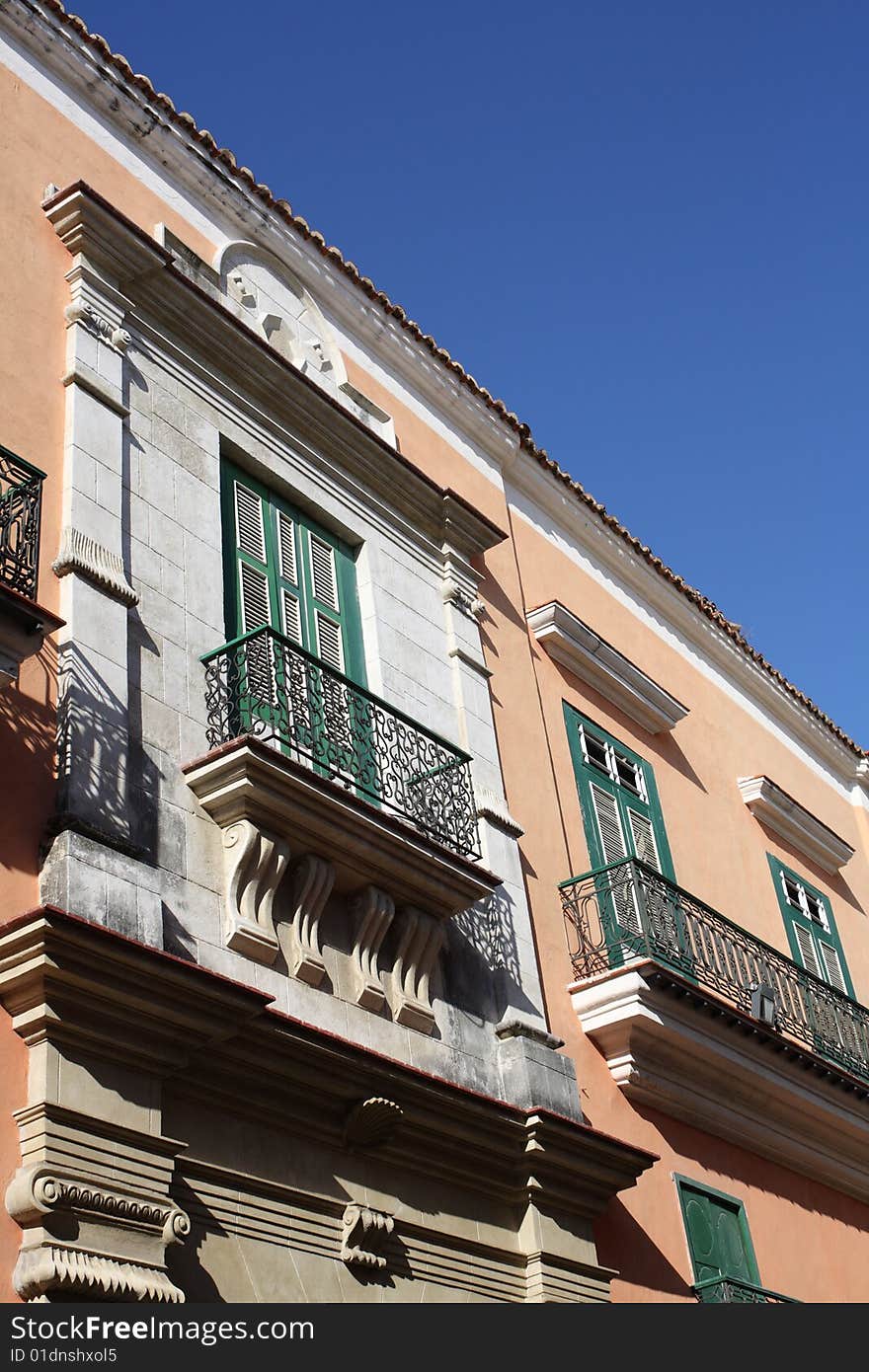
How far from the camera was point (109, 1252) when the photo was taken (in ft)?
21.3

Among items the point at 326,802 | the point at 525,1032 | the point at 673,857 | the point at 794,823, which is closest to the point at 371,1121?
the point at 326,802

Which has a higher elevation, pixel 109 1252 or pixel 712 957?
pixel 712 957

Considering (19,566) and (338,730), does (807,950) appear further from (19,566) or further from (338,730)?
(19,566)

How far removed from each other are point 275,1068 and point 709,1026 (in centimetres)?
435

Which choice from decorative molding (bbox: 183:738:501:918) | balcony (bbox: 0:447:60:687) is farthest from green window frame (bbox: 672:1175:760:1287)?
balcony (bbox: 0:447:60:687)

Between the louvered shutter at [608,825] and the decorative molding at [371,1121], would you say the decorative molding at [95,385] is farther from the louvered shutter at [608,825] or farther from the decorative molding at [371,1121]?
the louvered shutter at [608,825]

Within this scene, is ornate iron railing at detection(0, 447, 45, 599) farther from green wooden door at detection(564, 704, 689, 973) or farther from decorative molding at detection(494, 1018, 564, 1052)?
green wooden door at detection(564, 704, 689, 973)

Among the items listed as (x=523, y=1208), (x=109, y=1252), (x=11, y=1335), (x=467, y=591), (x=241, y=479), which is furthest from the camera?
(x=467, y=591)

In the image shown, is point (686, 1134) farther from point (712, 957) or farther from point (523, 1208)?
point (523, 1208)

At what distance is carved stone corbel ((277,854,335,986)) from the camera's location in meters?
8.32

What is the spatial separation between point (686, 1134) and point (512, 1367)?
442 centimetres

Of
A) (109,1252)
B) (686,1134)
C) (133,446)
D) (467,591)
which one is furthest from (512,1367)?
(467,591)

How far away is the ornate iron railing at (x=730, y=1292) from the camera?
403 inches

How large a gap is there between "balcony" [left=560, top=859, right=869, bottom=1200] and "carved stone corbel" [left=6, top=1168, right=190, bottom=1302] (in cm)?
450
